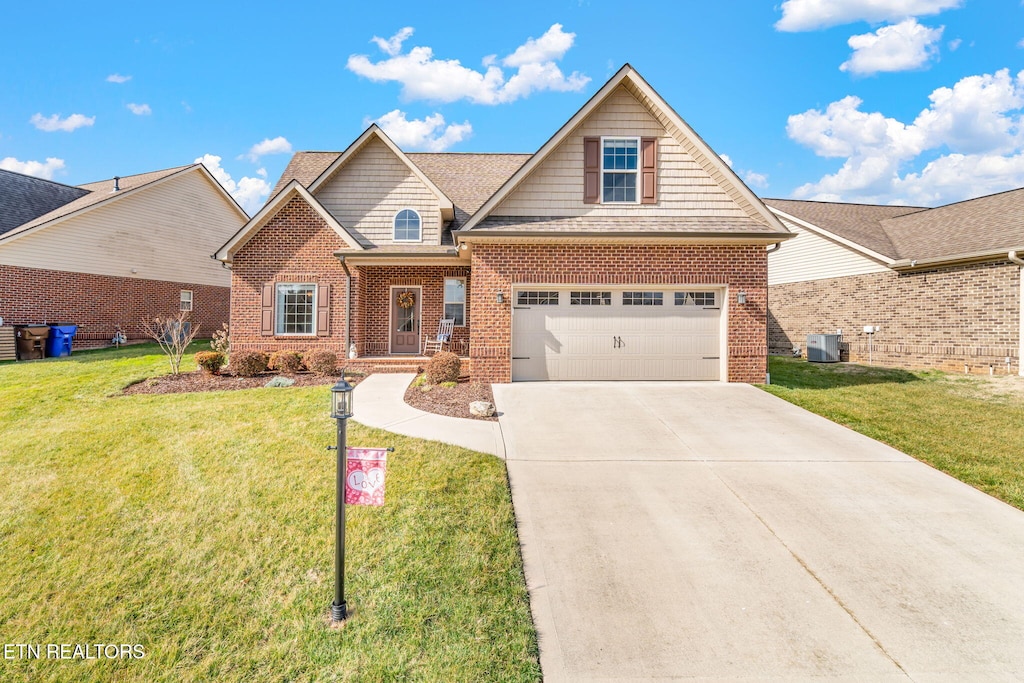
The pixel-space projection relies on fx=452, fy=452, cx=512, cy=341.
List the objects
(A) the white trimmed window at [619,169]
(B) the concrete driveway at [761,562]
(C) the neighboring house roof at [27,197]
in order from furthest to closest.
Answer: (C) the neighboring house roof at [27,197], (A) the white trimmed window at [619,169], (B) the concrete driveway at [761,562]

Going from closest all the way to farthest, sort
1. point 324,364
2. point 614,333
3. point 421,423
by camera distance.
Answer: point 421,423 < point 614,333 < point 324,364

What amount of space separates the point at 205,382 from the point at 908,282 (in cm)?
2042

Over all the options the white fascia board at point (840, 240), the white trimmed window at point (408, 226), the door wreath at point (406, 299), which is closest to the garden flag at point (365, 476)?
the door wreath at point (406, 299)

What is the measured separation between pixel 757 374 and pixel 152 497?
1077 centimetres

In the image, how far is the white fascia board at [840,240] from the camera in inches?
593

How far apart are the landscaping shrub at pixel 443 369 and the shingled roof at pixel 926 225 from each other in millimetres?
14846

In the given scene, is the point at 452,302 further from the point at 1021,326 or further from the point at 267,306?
the point at 1021,326

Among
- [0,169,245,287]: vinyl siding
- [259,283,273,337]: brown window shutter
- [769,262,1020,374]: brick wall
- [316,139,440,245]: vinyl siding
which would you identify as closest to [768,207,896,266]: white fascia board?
[769,262,1020,374]: brick wall

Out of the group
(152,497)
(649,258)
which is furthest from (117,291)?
(649,258)

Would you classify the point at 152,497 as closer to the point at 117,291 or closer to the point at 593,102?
the point at 593,102

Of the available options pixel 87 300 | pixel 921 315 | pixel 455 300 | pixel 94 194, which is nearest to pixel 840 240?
pixel 921 315

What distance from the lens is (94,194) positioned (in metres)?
20.1

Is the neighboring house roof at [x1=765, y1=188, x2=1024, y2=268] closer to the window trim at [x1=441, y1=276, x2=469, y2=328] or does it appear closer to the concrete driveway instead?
the concrete driveway

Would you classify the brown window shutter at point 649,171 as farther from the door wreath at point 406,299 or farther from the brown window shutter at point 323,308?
the brown window shutter at point 323,308
